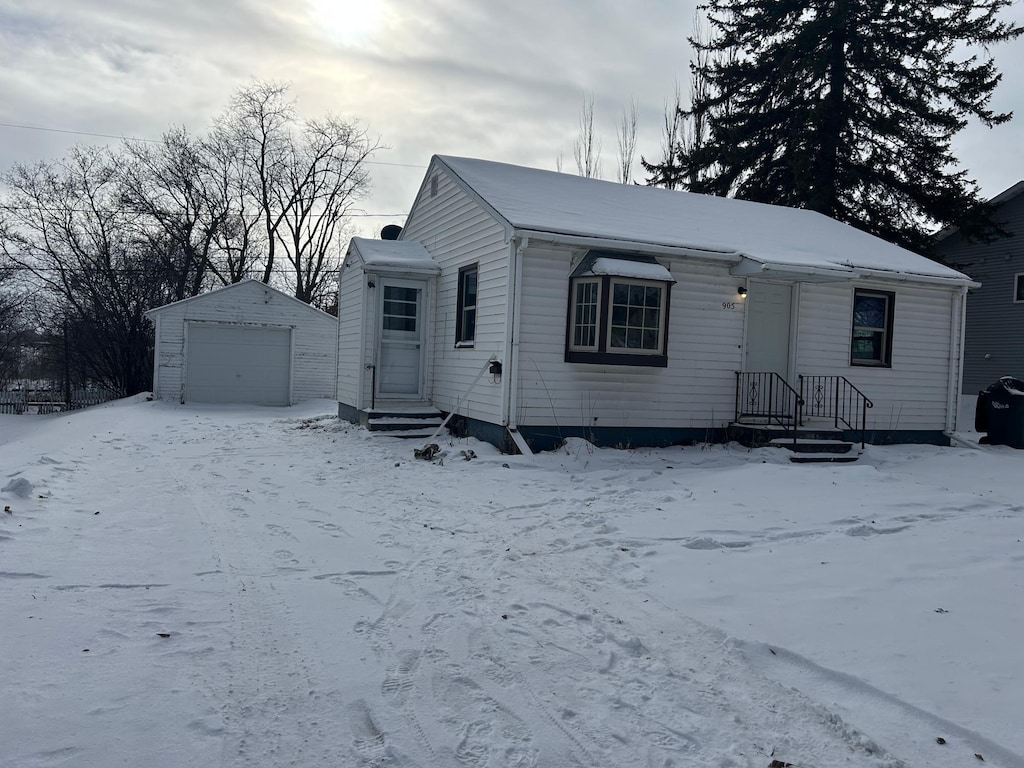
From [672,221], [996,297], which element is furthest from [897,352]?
[996,297]

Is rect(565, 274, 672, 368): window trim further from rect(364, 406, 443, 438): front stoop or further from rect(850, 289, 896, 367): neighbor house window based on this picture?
rect(850, 289, 896, 367): neighbor house window

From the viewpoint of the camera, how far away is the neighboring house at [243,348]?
19531 mm

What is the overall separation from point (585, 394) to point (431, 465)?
2515 mm

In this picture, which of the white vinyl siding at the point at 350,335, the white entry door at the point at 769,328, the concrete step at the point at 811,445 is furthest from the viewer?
the white vinyl siding at the point at 350,335

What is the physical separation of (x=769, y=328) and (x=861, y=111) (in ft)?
48.2

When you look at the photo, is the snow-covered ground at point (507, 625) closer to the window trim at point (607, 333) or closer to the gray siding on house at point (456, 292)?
the window trim at point (607, 333)

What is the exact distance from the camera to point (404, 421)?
12.0 meters

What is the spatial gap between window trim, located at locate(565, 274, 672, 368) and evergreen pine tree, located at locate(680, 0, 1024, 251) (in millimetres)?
14228

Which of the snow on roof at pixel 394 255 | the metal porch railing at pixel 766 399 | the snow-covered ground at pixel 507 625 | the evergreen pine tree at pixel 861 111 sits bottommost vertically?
the snow-covered ground at pixel 507 625

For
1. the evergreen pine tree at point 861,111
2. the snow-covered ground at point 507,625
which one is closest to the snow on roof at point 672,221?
the snow-covered ground at point 507,625

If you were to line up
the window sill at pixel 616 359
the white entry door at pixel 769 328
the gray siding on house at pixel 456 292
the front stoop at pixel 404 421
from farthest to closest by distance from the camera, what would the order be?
the front stoop at pixel 404 421 → the white entry door at pixel 769 328 → the gray siding on house at pixel 456 292 → the window sill at pixel 616 359

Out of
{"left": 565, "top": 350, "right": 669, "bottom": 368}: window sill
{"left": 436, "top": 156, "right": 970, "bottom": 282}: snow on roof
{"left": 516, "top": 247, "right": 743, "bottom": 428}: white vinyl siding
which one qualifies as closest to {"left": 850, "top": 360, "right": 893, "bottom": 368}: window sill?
{"left": 436, "top": 156, "right": 970, "bottom": 282}: snow on roof

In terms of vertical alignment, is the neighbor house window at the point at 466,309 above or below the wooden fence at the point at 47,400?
above

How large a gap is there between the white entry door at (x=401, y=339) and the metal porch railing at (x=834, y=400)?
6475 millimetres
